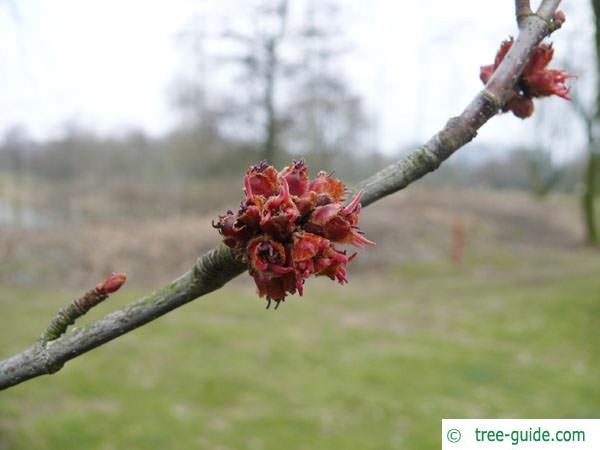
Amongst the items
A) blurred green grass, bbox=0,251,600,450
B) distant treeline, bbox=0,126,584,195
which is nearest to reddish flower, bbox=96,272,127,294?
blurred green grass, bbox=0,251,600,450

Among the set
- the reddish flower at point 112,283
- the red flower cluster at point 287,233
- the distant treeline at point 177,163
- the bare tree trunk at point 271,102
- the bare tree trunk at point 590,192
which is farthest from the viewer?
the distant treeline at point 177,163

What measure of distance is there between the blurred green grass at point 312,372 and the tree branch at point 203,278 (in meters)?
5.58

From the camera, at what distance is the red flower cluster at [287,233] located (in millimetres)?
918

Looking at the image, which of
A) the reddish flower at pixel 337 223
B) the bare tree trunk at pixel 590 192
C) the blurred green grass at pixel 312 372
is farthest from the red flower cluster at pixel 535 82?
the bare tree trunk at pixel 590 192

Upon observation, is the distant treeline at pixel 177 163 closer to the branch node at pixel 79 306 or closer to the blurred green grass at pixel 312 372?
the blurred green grass at pixel 312 372

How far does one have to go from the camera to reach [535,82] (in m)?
1.42

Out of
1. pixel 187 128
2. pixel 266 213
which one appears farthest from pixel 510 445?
pixel 187 128

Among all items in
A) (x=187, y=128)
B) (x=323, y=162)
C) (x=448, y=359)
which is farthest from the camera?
(x=187, y=128)

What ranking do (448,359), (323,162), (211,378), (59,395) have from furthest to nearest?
(323,162) < (448,359) < (211,378) < (59,395)

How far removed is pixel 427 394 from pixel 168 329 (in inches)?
193

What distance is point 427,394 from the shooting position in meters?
7.79

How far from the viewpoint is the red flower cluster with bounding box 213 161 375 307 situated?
3.01 ft

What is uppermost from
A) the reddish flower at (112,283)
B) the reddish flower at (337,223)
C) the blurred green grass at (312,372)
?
the blurred green grass at (312,372)

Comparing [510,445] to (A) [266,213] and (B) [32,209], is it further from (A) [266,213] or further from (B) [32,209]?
(B) [32,209]
